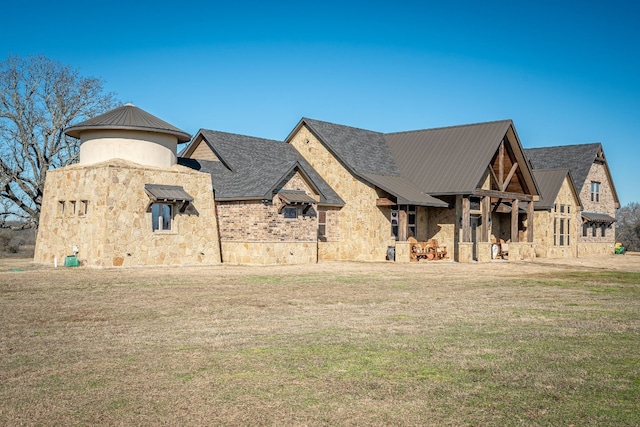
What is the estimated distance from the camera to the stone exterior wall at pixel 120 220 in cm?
2533

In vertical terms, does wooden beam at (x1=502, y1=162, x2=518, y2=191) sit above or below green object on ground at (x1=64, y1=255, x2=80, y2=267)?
above

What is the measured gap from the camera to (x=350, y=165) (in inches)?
1325

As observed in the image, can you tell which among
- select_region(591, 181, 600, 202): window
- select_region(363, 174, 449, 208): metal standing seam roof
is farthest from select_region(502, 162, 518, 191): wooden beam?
select_region(591, 181, 600, 202): window

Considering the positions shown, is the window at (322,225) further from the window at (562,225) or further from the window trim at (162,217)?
the window at (562,225)

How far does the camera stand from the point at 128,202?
2577 centimetres

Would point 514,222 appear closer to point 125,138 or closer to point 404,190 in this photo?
point 404,190

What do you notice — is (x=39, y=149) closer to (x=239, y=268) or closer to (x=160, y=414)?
(x=239, y=268)

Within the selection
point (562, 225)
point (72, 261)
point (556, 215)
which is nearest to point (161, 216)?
point (72, 261)

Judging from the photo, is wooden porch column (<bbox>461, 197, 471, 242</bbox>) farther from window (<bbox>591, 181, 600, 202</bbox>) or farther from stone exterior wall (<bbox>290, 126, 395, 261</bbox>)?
window (<bbox>591, 181, 600, 202</bbox>)

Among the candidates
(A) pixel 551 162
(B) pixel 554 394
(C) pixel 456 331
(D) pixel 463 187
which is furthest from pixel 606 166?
(B) pixel 554 394

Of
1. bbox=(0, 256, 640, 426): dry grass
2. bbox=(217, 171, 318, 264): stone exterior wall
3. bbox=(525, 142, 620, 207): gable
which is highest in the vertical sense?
bbox=(525, 142, 620, 207): gable

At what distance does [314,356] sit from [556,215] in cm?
3532

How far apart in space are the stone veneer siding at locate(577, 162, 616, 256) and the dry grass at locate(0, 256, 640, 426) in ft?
101

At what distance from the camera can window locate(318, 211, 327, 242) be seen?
108 feet
